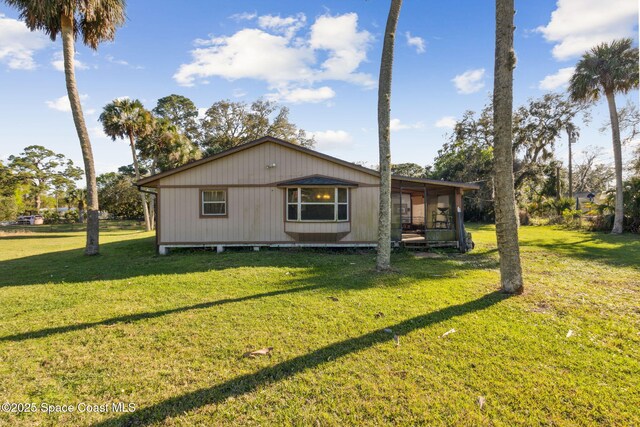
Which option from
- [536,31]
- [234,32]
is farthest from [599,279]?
[234,32]

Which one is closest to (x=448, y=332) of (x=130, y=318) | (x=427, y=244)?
(x=130, y=318)

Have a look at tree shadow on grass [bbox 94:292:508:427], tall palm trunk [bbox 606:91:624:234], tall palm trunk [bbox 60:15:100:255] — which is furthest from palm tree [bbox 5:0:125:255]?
tall palm trunk [bbox 606:91:624:234]

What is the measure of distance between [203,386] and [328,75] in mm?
15594

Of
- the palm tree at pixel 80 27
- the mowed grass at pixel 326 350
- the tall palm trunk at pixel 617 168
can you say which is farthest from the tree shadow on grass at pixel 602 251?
the palm tree at pixel 80 27

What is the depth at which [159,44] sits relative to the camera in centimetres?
1188

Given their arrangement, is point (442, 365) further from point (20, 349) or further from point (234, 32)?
point (234, 32)

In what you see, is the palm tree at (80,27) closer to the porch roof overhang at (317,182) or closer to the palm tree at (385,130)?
the porch roof overhang at (317,182)

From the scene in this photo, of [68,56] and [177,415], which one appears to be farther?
[68,56]

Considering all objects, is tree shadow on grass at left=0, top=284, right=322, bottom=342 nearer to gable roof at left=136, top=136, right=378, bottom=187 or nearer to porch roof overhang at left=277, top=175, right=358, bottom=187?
porch roof overhang at left=277, top=175, right=358, bottom=187

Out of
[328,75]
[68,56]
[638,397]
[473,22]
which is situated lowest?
[638,397]

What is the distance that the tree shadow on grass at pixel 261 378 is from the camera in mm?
2367

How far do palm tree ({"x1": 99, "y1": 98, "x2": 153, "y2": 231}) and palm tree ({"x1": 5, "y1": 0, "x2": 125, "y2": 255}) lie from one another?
13.0m

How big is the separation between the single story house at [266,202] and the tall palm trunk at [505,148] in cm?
556

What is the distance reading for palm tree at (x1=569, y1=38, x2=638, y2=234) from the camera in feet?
52.2
